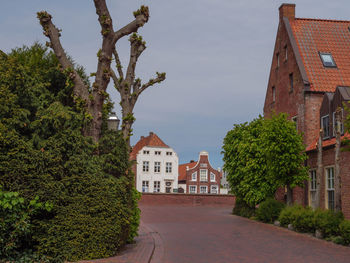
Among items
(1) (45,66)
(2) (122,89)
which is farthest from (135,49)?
(1) (45,66)

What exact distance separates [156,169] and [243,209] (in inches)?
1687

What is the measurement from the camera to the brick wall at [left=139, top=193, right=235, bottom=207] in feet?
138

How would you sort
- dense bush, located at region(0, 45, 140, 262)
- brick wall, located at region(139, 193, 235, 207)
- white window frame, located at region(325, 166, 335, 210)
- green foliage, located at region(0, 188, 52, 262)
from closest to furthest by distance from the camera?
green foliage, located at region(0, 188, 52, 262) → dense bush, located at region(0, 45, 140, 262) → white window frame, located at region(325, 166, 335, 210) → brick wall, located at region(139, 193, 235, 207)

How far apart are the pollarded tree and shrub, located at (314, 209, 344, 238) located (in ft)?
A: 12.7

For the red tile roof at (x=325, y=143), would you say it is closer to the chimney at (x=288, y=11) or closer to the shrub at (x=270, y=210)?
the shrub at (x=270, y=210)

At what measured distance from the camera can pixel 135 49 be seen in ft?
47.1

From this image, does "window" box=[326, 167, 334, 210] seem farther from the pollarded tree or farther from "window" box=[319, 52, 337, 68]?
"window" box=[319, 52, 337, 68]

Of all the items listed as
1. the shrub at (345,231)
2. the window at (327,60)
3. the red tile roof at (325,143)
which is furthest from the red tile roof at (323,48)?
the shrub at (345,231)

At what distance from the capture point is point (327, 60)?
25.1 meters

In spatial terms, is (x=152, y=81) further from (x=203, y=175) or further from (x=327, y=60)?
(x=203, y=175)

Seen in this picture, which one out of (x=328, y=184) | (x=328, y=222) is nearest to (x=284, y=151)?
(x=328, y=184)

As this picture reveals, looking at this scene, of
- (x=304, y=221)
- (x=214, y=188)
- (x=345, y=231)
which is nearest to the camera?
(x=345, y=231)

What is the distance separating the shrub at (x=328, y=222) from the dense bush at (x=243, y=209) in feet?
29.2

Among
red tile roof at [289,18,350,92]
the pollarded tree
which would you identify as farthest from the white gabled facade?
the pollarded tree
